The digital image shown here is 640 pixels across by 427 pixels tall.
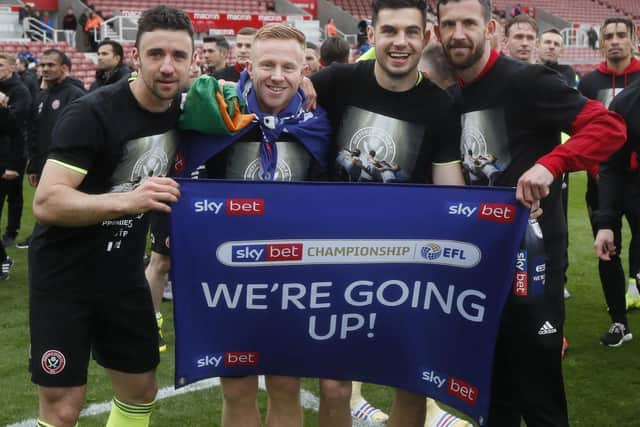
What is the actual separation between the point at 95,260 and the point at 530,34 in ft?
13.3

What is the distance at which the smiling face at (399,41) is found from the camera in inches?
122

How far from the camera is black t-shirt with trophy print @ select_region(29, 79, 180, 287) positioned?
2.90 meters

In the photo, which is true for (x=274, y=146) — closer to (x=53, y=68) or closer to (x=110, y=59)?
(x=110, y=59)

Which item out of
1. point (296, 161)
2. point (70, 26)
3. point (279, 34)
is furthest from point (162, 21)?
point (70, 26)

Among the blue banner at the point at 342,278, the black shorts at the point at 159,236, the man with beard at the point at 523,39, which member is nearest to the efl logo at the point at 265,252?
the blue banner at the point at 342,278

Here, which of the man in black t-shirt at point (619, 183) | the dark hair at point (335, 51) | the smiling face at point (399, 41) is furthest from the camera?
the dark hair at point (335, 51)

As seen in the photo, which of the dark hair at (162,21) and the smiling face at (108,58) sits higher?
the dark hair at (162,21)

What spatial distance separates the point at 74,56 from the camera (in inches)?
808

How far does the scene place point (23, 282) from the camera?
714 cm

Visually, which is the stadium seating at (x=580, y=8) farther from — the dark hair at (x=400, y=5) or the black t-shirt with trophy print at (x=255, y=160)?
the black t-shirt with trophy print at (x=255, y=160)

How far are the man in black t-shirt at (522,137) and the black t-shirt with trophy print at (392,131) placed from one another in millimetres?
101

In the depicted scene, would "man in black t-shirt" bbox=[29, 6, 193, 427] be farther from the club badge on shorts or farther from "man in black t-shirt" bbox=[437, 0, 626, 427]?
"man in black t-shirt" bbox=[437, 0, 626, 427]

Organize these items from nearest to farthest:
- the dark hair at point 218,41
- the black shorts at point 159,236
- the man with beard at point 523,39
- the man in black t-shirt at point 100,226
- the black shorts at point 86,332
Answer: the man in black t-shirt at point 100,226
the black shorts at point 86,332
the black shorts at point 159,236
the man with beard at point 523,39
the dark hair at point 218,41

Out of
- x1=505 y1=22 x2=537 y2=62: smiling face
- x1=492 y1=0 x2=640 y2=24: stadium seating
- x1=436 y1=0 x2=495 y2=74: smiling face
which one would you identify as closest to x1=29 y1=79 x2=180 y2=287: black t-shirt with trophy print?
x1=436 y1=0 x2=495 y2=74: smiling face
